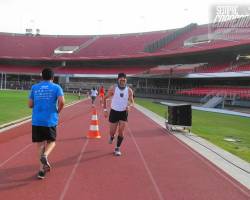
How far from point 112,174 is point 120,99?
2552 millimetres

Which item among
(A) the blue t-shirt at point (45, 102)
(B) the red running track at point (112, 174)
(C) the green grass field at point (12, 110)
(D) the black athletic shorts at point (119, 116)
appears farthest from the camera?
(C) the green grass field at point (12, 110)

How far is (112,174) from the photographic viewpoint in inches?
300

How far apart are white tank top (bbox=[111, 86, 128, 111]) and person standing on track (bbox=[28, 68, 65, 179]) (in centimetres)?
266

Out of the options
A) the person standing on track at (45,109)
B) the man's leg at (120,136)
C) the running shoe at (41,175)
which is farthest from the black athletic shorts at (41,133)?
the man's leg at (120,136)

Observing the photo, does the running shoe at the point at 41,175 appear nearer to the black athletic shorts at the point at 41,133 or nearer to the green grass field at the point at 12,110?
the black athletic shorts at the point at 41,133

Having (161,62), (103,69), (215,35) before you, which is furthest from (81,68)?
(215,35)

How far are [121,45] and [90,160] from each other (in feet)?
214

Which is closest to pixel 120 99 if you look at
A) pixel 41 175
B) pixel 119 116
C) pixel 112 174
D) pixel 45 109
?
pixel 119 116

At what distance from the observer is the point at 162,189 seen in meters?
6.70

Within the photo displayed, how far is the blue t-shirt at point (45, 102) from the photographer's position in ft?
23.6

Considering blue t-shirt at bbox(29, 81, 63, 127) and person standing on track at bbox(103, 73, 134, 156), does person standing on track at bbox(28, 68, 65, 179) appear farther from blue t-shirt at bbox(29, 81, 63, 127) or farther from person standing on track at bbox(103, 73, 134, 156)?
person standing on track at bbox(103, 73, 134, 156)

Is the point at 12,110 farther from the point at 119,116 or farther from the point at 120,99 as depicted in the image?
the point at 120,99

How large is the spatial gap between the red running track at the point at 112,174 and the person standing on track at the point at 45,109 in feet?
1.89

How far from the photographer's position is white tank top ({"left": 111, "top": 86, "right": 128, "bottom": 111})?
9805 mm
